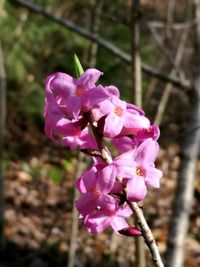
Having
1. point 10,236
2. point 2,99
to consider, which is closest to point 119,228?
point 2,99

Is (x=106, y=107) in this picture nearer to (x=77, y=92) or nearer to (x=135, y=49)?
(x=77, y=92)

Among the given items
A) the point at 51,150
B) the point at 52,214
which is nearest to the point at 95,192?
the point at 52,214

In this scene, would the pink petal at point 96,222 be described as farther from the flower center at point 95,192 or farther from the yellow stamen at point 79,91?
the yellow stamen at point 79,91

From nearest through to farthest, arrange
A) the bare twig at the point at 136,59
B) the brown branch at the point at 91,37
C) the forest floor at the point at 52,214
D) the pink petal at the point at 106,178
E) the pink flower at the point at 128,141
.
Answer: the pink petal at the point at 106,178, the pink flower at the point at 128,141, the bare twig at the point at 136,59, the brown branch at the point at 91,37, the forest floor at the point at 52,214

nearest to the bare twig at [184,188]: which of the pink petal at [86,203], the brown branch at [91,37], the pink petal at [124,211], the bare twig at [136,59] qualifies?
the brown branch at [91,37]

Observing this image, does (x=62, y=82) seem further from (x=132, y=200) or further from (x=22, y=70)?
(x=22, y=70)
